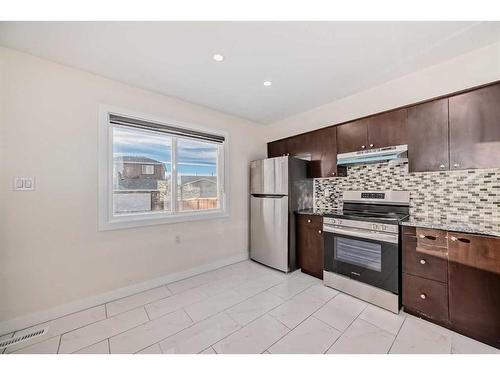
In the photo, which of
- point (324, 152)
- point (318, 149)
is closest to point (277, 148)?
point (318, 149)

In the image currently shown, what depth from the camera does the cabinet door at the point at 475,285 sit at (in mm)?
1538

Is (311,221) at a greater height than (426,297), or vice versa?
(311,221)

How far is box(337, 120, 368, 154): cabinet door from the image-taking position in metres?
2.53

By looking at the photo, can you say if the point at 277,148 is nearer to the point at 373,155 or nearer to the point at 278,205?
the point at 278,205

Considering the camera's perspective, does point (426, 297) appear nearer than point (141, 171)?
Yes

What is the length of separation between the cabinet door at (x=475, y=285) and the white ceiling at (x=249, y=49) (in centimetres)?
171

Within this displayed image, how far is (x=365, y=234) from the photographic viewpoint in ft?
7.32

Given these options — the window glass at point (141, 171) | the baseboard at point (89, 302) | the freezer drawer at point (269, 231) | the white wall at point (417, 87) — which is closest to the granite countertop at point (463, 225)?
the white wall at point (417, 87)

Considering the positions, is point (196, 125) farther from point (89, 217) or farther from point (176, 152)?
point (89, 217)

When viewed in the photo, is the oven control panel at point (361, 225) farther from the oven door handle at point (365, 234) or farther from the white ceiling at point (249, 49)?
the white ceiling at point (249, 49)

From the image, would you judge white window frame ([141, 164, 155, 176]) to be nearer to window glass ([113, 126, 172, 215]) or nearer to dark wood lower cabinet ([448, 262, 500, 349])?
window glass ([113, 126, 172, 215])

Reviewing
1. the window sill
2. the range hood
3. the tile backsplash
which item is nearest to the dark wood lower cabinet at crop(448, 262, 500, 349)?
the tile backsplash

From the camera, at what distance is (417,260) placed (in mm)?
1924

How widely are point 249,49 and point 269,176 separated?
1804 mm
